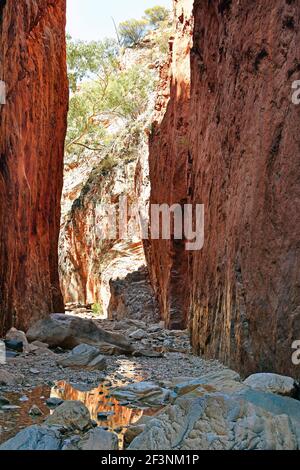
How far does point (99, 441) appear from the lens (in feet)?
11.2

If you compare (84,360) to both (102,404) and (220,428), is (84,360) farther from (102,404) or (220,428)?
(220,428)

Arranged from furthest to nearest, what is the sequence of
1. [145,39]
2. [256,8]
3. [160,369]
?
[145,39] → [160,369] → [256,8]

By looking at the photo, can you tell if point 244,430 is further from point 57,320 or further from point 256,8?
point 57,320

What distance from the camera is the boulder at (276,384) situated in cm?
402

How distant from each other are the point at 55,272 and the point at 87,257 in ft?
26.5

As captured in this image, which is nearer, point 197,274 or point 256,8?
point 256,8

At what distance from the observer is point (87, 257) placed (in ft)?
73.3

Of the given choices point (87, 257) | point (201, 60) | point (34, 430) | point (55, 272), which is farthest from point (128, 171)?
point (34, 430)

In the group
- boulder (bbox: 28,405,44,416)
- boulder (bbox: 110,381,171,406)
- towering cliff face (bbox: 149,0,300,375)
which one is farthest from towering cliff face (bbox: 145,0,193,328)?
boulder (bbox: 28,405,44,416)

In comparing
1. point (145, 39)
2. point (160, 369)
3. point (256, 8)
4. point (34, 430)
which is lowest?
point (160, 369)

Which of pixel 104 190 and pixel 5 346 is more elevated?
pixel 104 190

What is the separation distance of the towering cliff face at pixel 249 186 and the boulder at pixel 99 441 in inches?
66.4

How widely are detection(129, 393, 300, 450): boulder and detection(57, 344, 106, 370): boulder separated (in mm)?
3060
